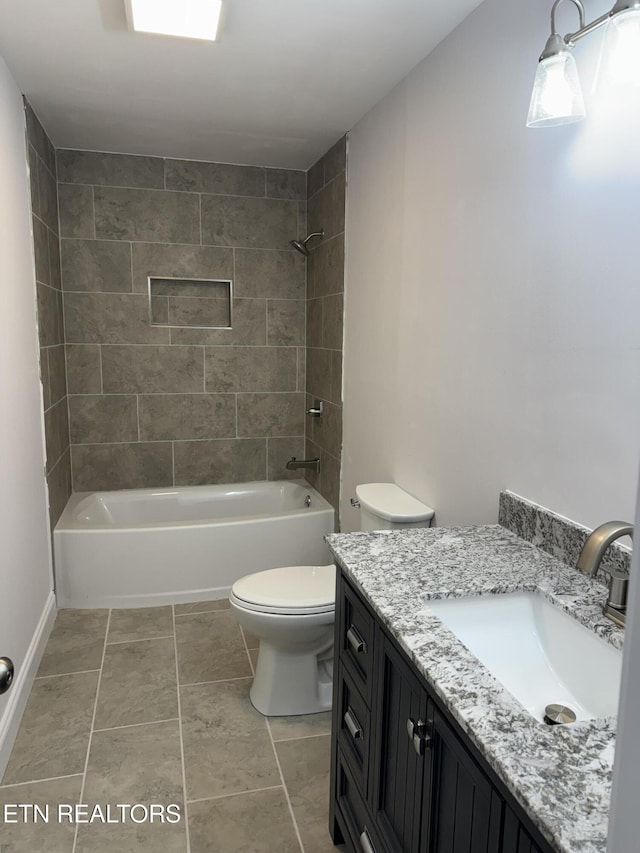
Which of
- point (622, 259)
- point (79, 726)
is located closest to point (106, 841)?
point (79, 726)

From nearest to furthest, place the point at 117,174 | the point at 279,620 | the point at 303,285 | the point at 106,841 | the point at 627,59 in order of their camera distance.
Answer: the point at 627,59, the point at 106,841, the point at 279,620, the point at 117,174, the point at 303,285

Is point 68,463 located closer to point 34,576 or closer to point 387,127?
point 34,576

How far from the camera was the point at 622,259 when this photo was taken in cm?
143

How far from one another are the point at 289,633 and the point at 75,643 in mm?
1230

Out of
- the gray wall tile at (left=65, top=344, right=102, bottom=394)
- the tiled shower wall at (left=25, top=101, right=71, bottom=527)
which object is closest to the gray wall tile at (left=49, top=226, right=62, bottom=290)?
the tiled shower wall at (left=25, top=101, right=71, bottom=527)

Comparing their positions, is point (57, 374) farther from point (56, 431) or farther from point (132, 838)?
point (132, 838)

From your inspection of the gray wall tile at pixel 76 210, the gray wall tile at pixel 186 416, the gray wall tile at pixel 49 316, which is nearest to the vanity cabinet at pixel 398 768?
the gray wall tile at pixel 49 316

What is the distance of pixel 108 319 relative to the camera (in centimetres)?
382

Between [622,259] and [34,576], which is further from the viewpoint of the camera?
[34,576]

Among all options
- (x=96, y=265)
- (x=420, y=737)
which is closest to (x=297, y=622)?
(x=420, y=737)

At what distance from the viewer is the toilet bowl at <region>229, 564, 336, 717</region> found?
7.38 ft

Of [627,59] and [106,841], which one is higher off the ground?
[627,59]

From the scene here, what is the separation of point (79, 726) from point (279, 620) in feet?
2.78

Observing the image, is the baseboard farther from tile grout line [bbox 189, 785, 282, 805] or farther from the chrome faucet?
the chrome faucet
